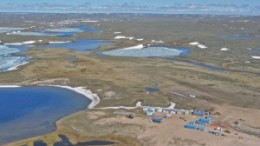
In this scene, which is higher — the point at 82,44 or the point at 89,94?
the point at 89,94

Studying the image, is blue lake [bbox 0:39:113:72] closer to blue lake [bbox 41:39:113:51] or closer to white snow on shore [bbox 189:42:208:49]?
blue lake [bbox 41:39:113:51]

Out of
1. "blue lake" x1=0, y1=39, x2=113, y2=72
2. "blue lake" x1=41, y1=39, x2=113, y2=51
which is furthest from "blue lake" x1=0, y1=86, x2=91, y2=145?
"blue lake" x1=41, y1=39, x2=113, y2=51

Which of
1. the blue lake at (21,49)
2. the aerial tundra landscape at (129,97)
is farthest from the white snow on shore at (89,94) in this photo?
the blue lake at (21,49)

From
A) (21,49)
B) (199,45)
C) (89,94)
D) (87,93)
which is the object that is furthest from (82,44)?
(89,94)

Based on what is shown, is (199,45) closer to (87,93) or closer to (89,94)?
(87,93)

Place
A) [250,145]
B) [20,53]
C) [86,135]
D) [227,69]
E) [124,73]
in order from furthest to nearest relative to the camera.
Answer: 1. [20,53]
2. [227,69]
3. [124,73]
4. [86,135]
5. [250,145]

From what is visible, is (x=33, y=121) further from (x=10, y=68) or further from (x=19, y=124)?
(x=10, y=68)

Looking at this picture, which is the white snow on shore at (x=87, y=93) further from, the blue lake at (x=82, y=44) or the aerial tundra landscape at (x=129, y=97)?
the blue lake at (x=82, y=44)

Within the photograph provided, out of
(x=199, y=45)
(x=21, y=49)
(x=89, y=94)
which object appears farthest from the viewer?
(x=199, y=45)

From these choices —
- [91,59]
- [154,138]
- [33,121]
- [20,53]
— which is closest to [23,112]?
[33,121]
